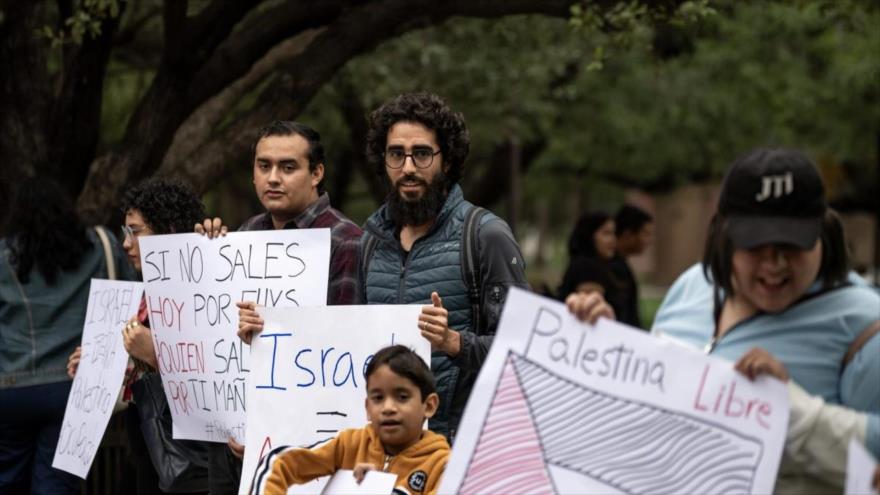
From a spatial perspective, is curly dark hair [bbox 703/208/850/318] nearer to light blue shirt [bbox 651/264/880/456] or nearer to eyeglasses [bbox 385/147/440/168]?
light blue shirt [bbox 651/264/880/456]

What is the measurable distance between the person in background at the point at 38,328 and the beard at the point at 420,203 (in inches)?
87.9

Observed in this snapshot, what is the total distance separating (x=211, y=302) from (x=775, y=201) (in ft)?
9.20

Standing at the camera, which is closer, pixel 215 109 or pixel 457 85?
pixel 215 109

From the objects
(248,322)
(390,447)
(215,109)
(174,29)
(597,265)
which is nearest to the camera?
(390,447)

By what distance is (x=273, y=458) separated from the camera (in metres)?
4.38

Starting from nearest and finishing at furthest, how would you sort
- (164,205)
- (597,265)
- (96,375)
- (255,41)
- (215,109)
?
(164,205) → (96,375) → (255,41) → (215,109) → (597,265)

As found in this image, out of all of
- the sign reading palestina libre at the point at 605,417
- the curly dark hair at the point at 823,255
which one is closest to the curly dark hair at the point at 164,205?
the sign reading palestina libre at the point at 605,417

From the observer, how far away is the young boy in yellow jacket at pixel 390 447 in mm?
4328

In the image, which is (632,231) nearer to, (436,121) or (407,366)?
(436,121)

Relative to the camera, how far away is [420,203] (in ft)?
16.2

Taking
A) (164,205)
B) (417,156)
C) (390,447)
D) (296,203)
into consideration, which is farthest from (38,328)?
(390,447)

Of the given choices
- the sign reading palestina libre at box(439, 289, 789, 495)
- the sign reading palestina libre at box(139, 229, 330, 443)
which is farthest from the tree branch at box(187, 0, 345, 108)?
the sign reading palestina libre at box(439, 289, 789, 495)

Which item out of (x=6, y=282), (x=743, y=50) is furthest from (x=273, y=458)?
(x=743, y=50)

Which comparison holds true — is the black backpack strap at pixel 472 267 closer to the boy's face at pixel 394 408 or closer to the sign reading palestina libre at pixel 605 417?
the boy's face at pixel 394 408
